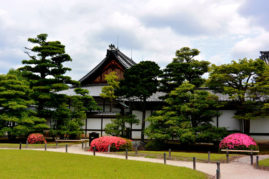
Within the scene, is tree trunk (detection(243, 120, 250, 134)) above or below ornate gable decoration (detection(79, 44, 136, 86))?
below

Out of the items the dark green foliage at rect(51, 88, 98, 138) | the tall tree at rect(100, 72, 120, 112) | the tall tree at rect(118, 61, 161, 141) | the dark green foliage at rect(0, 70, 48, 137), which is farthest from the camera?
the tall tree at rect(100, 72, 120, 112)

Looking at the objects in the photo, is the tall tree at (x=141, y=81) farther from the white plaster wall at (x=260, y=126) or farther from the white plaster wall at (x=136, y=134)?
the white plaster wall at (x=260, y=126)

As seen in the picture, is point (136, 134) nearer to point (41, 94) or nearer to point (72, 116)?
point (72, 116)

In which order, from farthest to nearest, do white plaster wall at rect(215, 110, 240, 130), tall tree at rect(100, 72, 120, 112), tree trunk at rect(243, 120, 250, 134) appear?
tall tree at rect(100, 72, 120, 112) < white plaster wall at rect(215, 110, 240, 130) < tree trunk at rect(243, 120, 250, 134)

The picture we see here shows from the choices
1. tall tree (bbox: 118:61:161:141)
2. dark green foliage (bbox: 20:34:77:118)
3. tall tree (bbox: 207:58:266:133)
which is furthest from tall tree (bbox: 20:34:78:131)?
tall tree (bbox: 207:58:266:133)

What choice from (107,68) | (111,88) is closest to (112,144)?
(111,88)

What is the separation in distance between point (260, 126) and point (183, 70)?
8.52 meters

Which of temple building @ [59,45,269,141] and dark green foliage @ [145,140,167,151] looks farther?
temple building @ [59,45,269,141]

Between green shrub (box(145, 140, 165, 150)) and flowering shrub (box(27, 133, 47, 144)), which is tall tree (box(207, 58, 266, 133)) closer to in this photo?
green shrub (box(145, 140, 165, 150))

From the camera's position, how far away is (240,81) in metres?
21.5

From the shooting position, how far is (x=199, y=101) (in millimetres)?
21234

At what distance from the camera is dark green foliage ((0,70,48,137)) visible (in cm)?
2423

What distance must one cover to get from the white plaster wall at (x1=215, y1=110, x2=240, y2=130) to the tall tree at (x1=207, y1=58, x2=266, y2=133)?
115cm

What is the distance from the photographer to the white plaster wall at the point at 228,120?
2381cm
